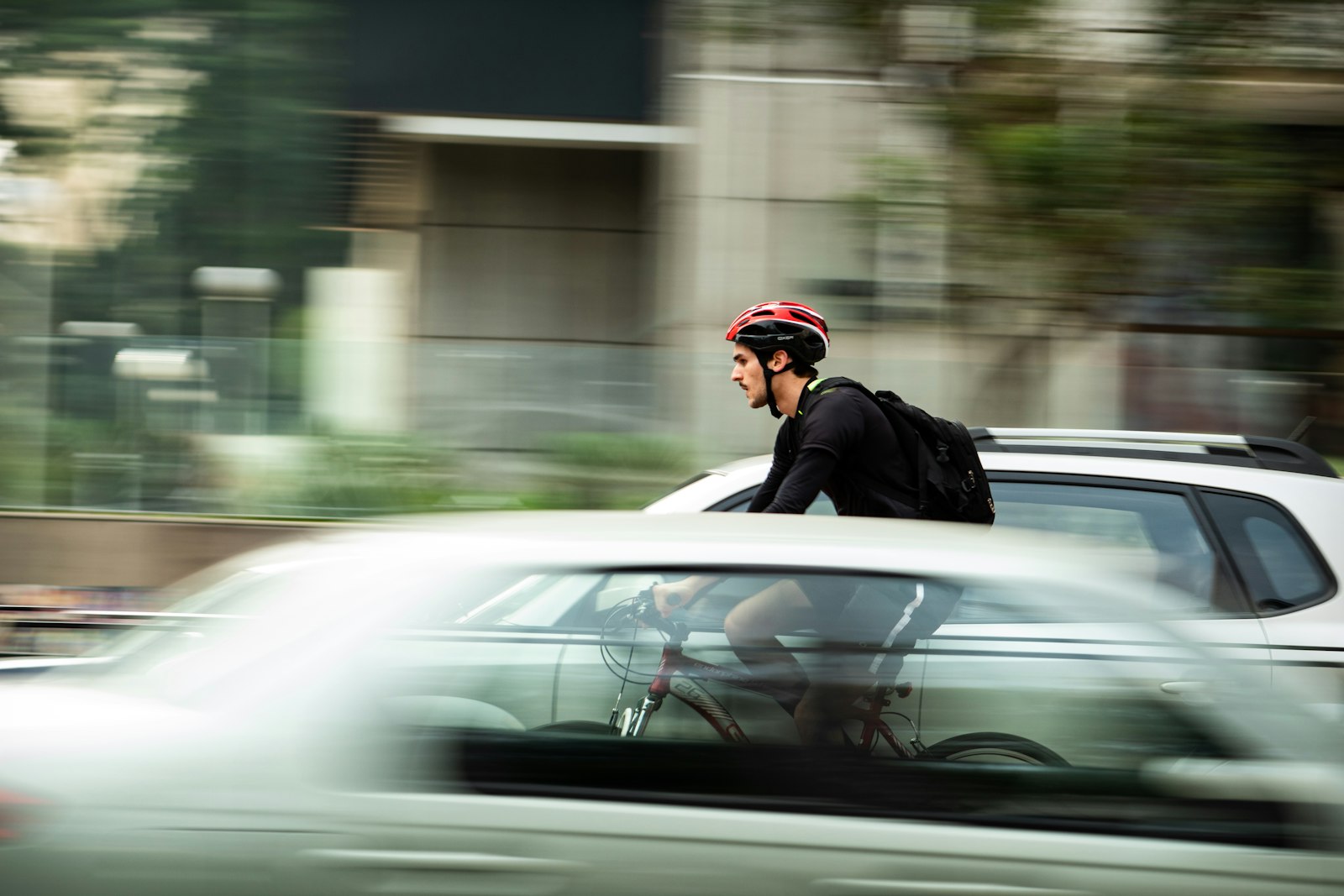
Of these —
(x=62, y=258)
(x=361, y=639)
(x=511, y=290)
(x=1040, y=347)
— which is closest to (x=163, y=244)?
(x=62, y=258)

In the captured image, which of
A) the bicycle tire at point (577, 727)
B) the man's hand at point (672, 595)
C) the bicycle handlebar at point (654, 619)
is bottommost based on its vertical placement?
the bicycle tire at point (577, 727)

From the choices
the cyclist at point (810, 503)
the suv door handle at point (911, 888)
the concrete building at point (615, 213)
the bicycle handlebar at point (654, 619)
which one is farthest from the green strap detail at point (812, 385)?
the concrete building at point (615, 213)

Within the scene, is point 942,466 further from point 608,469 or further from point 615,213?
point 615,213

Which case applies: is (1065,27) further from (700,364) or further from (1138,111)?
(700,364)

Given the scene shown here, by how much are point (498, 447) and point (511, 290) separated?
3.58 meters

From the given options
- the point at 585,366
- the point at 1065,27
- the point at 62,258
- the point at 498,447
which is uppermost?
the point at 1065,27

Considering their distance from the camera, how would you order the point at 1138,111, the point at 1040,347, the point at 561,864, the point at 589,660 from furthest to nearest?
the point at 1040,347 → the point at 1138,111 → the point at 589,660 → the point at 561,864

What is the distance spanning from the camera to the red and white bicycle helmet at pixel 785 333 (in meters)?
4.36

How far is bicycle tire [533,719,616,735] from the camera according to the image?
2.43 m

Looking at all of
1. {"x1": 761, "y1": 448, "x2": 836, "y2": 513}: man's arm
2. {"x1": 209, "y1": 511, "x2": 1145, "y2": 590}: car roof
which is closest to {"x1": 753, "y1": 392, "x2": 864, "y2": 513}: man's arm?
{"x1": 761, "y1": 448, "x2": 836, "y2": 513}: man's arm

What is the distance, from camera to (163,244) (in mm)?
9828

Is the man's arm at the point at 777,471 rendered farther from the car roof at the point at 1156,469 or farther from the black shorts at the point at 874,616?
the black shorts at the point at 874,616

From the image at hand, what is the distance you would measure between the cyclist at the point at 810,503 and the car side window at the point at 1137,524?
0.64m

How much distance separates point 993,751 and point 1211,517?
2274 millimetres
